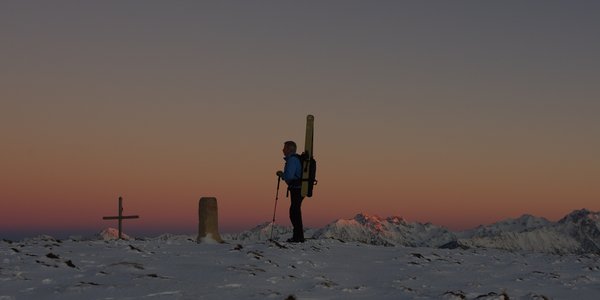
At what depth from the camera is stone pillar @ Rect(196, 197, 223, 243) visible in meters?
25.7

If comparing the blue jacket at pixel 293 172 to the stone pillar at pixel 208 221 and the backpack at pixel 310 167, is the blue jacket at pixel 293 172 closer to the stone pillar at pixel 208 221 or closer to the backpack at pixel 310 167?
the backpack at pixel 310 167

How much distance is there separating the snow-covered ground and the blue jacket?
204cm

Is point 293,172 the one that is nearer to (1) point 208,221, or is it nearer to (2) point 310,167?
(2) point 310,167

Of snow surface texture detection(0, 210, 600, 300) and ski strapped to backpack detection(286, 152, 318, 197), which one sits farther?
ski strapped to backpack detection(286, 152, 318, 197)

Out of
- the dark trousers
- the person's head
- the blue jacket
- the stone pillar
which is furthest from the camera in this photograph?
the stone pillar

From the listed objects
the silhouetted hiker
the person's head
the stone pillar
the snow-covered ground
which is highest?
the person's head

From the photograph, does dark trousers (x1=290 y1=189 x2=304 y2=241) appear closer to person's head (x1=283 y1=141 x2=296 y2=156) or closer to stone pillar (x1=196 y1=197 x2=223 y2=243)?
person's head (x1=283 y1=141 x2=296 y2=156)

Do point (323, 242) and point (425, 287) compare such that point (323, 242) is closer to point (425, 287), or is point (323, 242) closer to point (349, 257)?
point (349, 257)

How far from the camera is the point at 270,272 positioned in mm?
18516

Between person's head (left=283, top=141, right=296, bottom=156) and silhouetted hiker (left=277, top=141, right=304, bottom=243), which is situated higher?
person's head (left=283, top=141, right=296, bottom=156)

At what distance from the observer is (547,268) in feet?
76.8

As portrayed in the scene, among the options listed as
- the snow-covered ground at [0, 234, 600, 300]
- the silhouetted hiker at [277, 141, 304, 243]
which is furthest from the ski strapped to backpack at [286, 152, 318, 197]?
the snow-covered ground at [0, 234, 600, 300]

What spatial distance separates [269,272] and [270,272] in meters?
0.03

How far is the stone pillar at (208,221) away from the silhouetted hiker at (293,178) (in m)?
2.65
